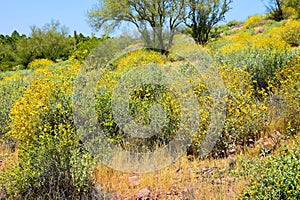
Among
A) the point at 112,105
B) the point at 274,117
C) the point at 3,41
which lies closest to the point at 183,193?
the point at 112,105

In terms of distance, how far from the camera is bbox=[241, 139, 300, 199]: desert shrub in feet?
7.89

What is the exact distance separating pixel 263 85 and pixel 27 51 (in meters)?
28.3

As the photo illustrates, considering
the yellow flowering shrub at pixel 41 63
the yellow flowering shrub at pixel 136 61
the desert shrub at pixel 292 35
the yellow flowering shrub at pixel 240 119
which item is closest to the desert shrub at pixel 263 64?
the yellow flowering shrub at pixel 240 119

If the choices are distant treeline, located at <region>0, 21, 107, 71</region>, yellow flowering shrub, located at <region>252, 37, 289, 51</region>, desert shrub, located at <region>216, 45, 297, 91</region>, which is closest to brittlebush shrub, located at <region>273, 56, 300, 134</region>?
desert shrub, located at <region>216, 45, 297, 91</region>

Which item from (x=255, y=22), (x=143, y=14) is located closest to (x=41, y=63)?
(x=143, y=14)

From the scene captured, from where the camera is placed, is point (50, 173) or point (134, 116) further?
point (134, 116)

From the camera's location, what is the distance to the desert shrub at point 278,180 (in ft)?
7.89

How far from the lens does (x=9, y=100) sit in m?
5.85

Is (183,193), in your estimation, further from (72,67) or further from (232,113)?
(72,67)

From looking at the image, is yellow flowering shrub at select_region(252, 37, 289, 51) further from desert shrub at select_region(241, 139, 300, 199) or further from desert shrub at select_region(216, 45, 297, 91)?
desert shrub at select_region(241, 139, 300, 199)

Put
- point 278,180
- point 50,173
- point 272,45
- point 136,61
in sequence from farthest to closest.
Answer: point 136,61
point 272,45
point 50,173
point 278,180

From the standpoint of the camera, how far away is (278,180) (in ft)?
8.09

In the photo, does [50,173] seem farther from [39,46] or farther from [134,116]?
[39,46]

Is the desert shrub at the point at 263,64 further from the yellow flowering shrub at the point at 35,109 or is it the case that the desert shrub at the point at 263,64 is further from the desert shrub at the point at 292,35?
the desert shrub at the point at 292,35
